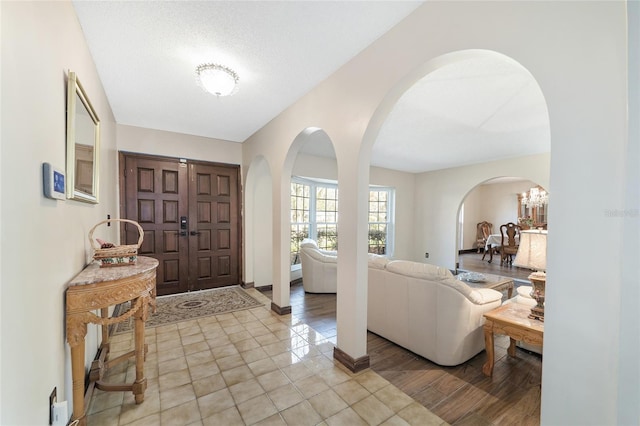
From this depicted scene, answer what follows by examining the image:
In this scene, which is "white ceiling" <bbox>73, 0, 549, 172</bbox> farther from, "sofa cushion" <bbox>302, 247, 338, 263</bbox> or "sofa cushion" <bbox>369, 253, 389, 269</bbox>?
"sofa cushion" <bbox>302, 247, 338, 263</bbox>

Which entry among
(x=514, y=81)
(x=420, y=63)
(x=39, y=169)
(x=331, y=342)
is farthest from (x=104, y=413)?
(x=514, y=81)

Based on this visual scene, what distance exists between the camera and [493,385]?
2.04 m

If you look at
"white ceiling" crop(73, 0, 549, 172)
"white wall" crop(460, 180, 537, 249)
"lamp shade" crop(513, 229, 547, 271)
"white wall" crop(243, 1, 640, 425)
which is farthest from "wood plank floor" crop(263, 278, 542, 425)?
"white wall" crop(460, 180, 537, 249)

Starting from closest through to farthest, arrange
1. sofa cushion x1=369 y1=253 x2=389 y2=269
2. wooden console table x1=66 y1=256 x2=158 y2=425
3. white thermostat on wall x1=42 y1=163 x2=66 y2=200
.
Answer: white thermostat on wall x1=42 y1=163 x2=66 y2=200
wooden console table x1=66 y1=256 x2=158 y2=425
sofa cushion x1=369 y1=253 x2=389 y2=269

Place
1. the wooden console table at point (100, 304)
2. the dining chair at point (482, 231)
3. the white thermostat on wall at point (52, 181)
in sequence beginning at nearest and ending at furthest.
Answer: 1. the white thermostat on wall at point (52, 181)
2. the wooden console table at point (100, 304)
3. the dining chair at point (482, 231)

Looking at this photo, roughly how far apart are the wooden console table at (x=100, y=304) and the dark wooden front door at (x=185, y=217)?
227cm

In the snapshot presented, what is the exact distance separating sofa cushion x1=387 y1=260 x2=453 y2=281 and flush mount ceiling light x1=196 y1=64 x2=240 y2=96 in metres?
2.35

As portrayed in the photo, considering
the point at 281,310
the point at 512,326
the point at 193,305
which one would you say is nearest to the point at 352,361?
the point at 512,326

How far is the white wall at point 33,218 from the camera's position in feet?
2.97

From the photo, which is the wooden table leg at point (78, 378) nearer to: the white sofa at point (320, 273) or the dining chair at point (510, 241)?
the white sofa at point (320, 273)

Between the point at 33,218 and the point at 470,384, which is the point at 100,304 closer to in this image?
the point at 33,218

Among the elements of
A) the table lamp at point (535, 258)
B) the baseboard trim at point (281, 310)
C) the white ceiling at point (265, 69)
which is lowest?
the baseboard trim at point (281, 310)

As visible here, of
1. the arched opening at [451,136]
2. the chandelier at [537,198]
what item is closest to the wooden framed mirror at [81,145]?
the arched opening at [451,136]

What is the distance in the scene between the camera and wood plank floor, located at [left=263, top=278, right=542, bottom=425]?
1741mm
